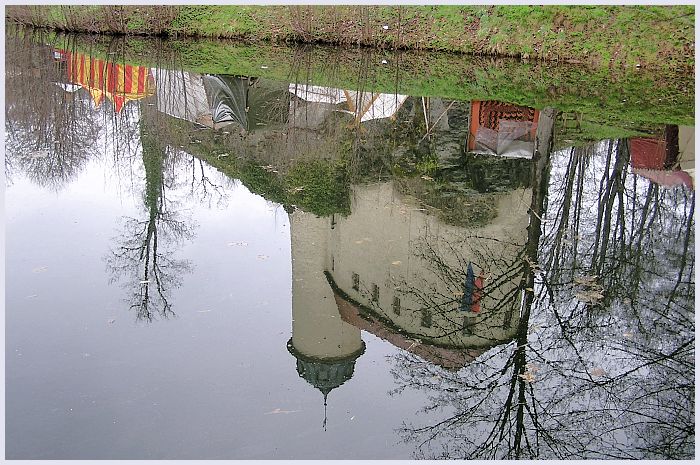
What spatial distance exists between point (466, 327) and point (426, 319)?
488mm

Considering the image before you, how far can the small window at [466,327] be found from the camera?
9.09 m

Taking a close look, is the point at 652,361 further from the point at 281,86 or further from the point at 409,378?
the point at 281,86

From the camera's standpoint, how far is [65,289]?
32.5 feet

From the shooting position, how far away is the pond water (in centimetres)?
725

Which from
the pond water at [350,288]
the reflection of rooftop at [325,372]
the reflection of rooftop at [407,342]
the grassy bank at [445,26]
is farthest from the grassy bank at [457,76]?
the reflection of rooftop at [325,372]

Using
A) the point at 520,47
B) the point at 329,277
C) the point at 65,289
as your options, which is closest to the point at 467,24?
the point at 520,47

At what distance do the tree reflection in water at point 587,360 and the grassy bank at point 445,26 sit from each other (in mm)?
14089

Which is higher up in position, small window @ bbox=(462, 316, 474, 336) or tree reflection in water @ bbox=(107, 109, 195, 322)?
tree reflection in water @ bbox=(107, 109, 195, 322)

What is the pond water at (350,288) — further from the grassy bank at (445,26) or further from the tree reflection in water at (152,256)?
the grassy bank at (445,26)

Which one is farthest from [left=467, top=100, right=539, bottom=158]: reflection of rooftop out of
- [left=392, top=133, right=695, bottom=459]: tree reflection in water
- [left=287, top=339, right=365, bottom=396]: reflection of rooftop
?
[left=287, top=339, right=365, bottom=396]: reflection of rooftop

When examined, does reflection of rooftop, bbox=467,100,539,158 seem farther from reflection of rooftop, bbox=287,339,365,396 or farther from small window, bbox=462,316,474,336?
reflection of rooftop, bbox=287,339,365,396

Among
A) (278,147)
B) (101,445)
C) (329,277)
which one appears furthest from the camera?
(278,147)

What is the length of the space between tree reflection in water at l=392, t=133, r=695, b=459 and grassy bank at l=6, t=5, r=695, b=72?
46.2ft

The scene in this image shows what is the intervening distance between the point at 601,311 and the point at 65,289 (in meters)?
6.80
